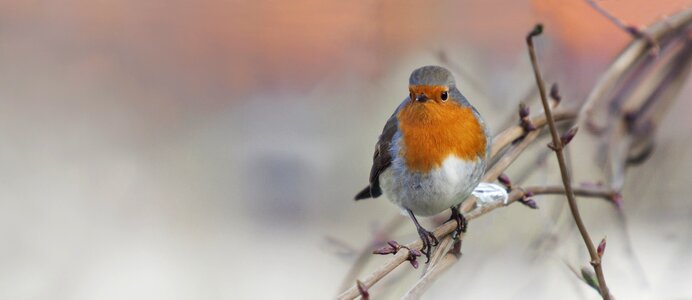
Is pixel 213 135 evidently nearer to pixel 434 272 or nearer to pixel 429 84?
pixel 429 84

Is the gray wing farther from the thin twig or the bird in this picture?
the thin twig

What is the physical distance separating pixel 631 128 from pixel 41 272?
2457 millimetres

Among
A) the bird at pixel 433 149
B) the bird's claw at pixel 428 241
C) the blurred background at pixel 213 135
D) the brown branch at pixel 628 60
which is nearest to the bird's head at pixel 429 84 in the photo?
the bird at pixel 433 149

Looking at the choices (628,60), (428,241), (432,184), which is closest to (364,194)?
(432,184)

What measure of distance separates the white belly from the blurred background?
1486mm

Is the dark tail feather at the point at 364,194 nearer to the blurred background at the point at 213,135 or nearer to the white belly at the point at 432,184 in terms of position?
the white belly at the point at 432,184

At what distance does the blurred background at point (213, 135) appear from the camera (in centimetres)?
394

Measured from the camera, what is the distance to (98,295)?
4.41 m

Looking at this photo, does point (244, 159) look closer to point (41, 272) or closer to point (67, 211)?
point (67, 211)

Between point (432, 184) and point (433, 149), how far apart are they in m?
0.08

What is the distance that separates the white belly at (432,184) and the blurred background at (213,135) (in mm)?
1486

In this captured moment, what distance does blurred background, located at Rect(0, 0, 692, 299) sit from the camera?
3.94 m

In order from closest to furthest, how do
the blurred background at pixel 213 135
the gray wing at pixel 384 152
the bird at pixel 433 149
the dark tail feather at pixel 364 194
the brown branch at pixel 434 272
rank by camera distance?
the brown branch at pixel 434 272
the bird at pixel 433 149
the gray wing at pixel 384 152
the dark tail feather at pixel 364 194
the blurred background at pixel 213 135

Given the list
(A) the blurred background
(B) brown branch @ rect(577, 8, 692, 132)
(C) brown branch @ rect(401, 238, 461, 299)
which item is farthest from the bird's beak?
(A) the blurred background
